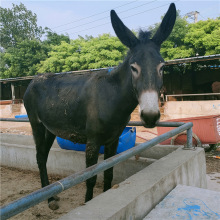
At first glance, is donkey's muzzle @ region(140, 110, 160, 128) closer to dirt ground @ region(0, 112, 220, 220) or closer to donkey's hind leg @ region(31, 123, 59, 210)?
dirt ground @ region(0, 112, 220, 220)

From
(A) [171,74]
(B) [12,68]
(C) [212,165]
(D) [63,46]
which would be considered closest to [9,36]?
(B) [12,68]

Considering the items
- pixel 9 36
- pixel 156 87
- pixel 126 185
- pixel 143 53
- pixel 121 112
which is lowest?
pixel 126 185

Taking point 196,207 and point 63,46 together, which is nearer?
point 196,207

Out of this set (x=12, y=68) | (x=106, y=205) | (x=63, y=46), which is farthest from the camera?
(x=12, y=68)

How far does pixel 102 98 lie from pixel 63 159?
208cm

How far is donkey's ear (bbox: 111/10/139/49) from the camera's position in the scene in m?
2.03

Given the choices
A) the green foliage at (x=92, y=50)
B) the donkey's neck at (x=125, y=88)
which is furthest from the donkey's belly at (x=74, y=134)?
the green foliage at (x=92, y=50)

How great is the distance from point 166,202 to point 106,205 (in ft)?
2.21

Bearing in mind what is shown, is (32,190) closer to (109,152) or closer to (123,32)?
(109,152)

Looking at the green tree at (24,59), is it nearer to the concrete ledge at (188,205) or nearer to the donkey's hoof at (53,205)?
the donkey's hoof at (53,205)

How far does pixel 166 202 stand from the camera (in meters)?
1.86

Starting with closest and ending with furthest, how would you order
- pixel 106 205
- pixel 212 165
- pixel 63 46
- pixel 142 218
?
pixel 106 205 < pixel 142 218 < pixel 212 165 < pixel 63 46

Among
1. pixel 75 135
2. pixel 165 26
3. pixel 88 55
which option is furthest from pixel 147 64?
pixel 88 55

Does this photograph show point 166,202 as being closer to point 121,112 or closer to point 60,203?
point 121,112
